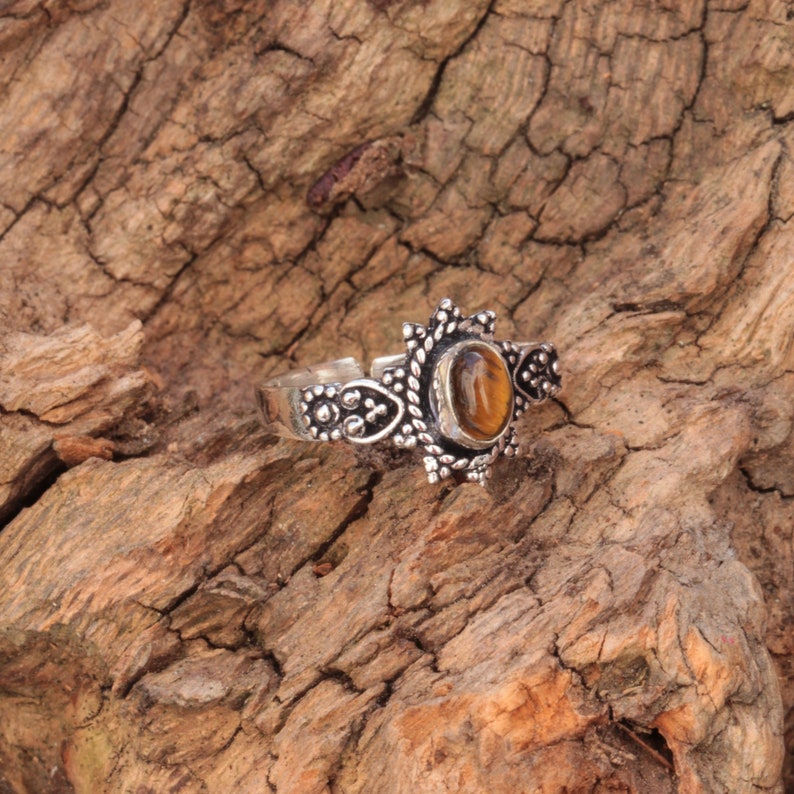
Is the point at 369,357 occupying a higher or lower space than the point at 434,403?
higher

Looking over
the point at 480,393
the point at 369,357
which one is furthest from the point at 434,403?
the point at 369,357

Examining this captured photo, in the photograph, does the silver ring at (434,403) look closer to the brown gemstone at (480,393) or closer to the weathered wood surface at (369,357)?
the brown gemstone at (480,393)

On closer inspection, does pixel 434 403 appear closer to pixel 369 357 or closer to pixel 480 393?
pixel 480 393

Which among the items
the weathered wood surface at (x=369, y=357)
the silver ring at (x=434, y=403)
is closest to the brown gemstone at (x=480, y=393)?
the silver ring at (x=434, y=403)

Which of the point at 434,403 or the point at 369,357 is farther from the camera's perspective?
the point at 369,357

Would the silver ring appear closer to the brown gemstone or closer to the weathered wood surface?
the brown gemstone
